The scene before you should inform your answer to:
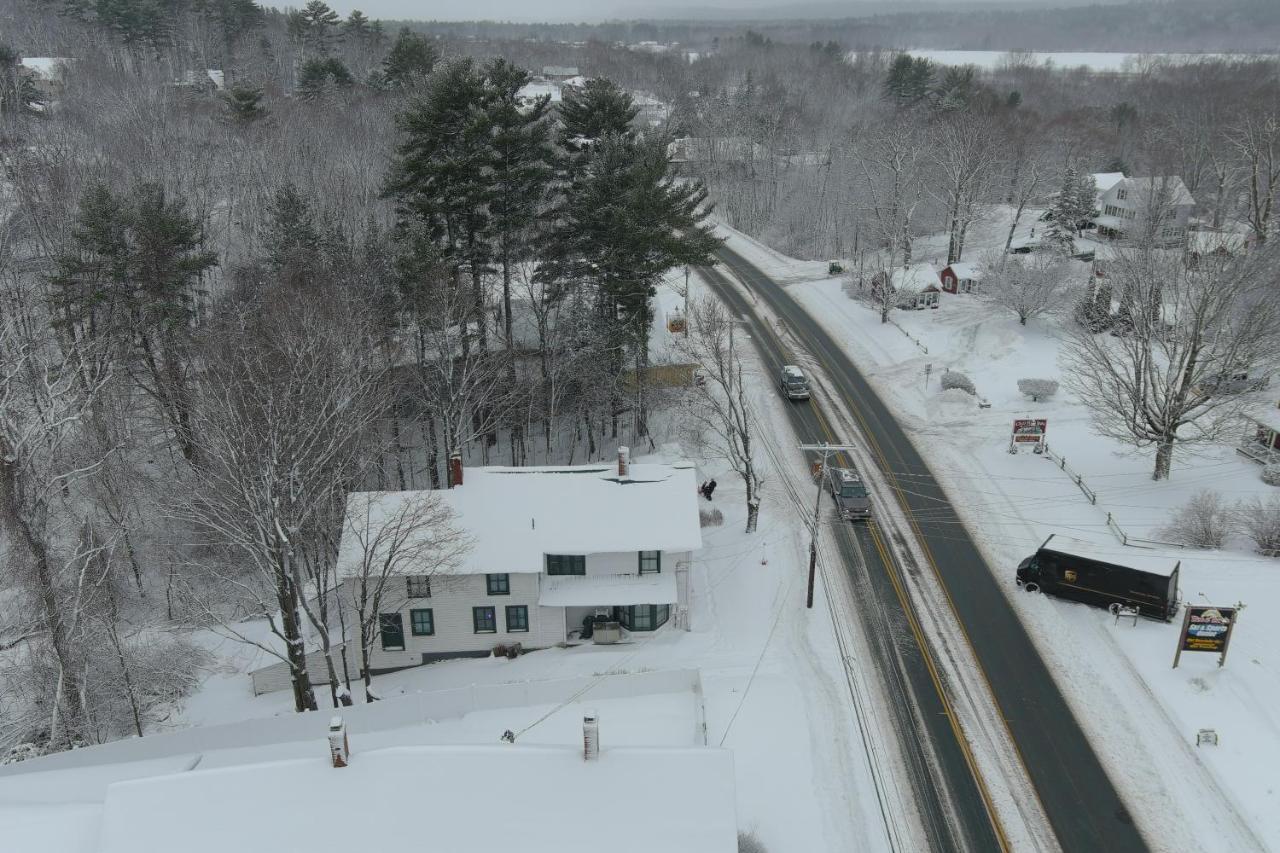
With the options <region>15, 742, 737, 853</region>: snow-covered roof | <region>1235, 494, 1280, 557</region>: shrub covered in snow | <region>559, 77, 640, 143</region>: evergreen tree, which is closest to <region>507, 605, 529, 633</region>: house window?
<region>15, 742, 737, 853</region>: snow-covered roof

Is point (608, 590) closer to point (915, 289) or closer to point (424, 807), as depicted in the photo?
point (424, 807)

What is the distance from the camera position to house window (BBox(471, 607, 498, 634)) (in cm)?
3481

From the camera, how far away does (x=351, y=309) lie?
39812mm

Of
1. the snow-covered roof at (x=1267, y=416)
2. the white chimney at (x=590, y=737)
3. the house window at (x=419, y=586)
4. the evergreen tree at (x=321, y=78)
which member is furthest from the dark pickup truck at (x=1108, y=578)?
the evergreen tree at (x=321, y=78)

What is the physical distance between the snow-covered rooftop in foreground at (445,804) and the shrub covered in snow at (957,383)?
37417mm

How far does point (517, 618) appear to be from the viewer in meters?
34.9

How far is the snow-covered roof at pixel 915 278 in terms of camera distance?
6819 cm

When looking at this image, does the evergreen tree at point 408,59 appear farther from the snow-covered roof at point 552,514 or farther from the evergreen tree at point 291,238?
the snow-covered roof at point 552,514

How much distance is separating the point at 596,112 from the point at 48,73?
87.4 meters

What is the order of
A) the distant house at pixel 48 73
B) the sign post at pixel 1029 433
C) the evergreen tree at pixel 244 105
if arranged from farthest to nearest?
the distant house at pixel 48 73 < the evergreen tree at pixel 244 105 < the sign post at pixel 1029 433

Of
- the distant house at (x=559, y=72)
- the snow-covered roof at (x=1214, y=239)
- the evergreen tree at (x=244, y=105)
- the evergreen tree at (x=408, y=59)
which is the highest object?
the distant house at (x=559, y=72)

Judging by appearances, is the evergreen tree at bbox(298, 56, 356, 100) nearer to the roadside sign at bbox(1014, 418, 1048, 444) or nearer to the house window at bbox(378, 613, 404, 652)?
the house window at bbox(378, 613, 404, 652)

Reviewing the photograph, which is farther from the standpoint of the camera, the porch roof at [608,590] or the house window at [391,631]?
the house window at [391,631]

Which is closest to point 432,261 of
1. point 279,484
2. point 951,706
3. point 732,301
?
point 279,484
